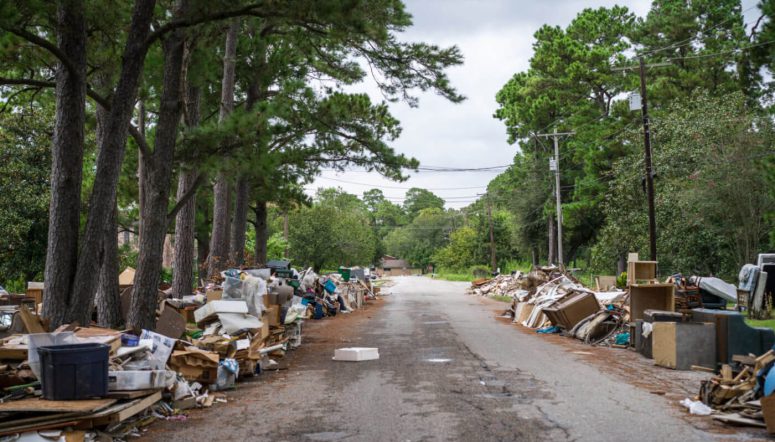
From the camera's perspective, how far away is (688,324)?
37.3 feet

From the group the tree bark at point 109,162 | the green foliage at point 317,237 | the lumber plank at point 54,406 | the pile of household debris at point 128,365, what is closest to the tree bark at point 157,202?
the pile of household debris at point 128,365

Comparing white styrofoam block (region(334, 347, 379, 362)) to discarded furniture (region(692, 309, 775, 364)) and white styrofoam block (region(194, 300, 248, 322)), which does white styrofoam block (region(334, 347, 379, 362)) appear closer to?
white styrofoam block (region(194, 300, 248, 322))

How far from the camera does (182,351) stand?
30.3ft

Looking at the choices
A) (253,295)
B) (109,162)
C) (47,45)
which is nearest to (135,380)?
(109,162)

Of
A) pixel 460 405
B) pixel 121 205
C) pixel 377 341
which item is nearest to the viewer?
pixel 460 405

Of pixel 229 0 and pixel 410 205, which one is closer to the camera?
pixel 229 0

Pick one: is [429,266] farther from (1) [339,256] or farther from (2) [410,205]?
(1) [339,256]

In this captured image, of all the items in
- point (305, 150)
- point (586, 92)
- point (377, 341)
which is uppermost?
point (586, 92)

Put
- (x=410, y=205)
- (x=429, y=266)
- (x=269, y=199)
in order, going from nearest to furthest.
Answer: (x=269, y=199) < (x=429, y=266) < (x=410, y=205)

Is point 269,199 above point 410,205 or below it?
below

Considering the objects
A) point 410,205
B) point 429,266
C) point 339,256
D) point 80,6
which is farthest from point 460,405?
point 410,205

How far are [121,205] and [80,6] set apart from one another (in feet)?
60.1

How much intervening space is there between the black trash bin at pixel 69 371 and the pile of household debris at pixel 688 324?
21.5ft

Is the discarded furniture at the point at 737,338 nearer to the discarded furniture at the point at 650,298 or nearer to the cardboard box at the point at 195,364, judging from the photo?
the discarded furniture at the point at 650,298
